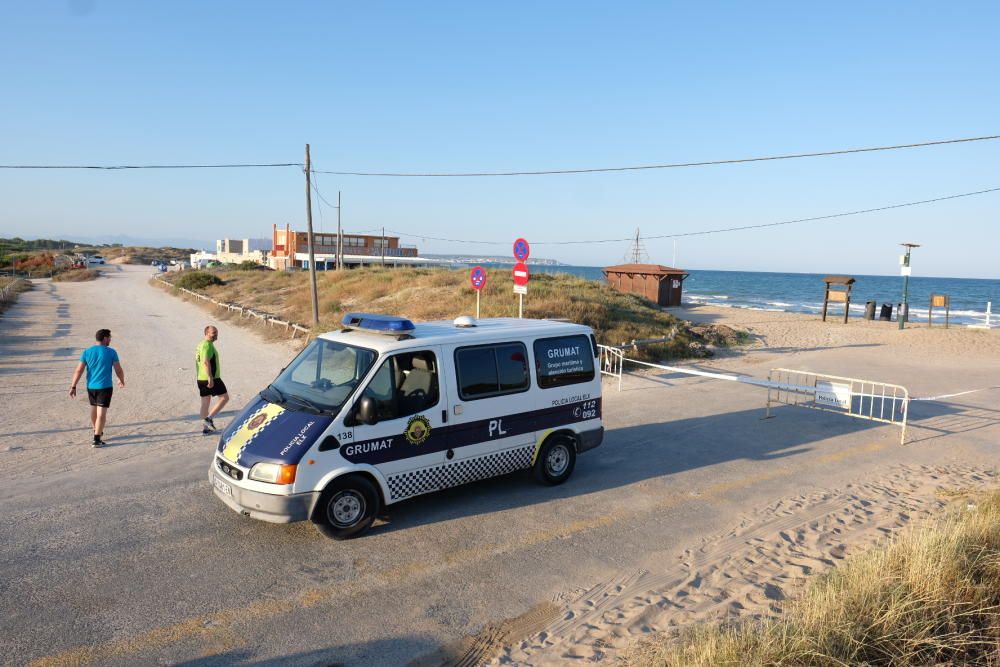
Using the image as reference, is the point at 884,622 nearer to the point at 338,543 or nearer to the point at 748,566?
the point at 748,566

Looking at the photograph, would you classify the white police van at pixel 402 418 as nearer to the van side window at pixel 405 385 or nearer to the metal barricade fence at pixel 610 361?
the van side window at pixel 405 385

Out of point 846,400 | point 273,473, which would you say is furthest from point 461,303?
point 273,473

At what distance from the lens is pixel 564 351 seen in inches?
316

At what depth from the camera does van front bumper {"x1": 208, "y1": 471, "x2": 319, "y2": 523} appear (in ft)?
A: 18.8

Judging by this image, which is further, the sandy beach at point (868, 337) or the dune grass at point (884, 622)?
the sandy beach at point (868, 337)

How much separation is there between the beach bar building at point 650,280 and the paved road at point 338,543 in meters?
28.3

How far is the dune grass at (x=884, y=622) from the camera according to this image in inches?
160

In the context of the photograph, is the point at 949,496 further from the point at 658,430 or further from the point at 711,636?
the point at 711,636

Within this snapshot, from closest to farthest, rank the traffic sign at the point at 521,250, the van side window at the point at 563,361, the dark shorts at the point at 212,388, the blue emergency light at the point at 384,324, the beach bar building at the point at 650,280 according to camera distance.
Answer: the blue emergency light at the point at 384,324 < the van side window at the point at 563,361 < the dark shorts at the point at 212,388 < the traffic sign at the point at 521,250 < the beach bar building at the point at 650,280

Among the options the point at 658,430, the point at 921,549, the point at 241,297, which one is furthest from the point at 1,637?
the point at 241,297

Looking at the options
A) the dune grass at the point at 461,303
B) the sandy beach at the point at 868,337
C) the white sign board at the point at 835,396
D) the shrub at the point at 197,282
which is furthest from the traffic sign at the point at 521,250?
the shrub at the point at 197,282

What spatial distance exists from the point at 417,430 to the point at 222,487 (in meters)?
1.98

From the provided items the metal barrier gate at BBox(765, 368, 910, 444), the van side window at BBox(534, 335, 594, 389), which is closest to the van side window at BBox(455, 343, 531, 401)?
the van side window at BBox(534, 335, 594, 389)

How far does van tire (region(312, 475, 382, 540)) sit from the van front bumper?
12 cm
